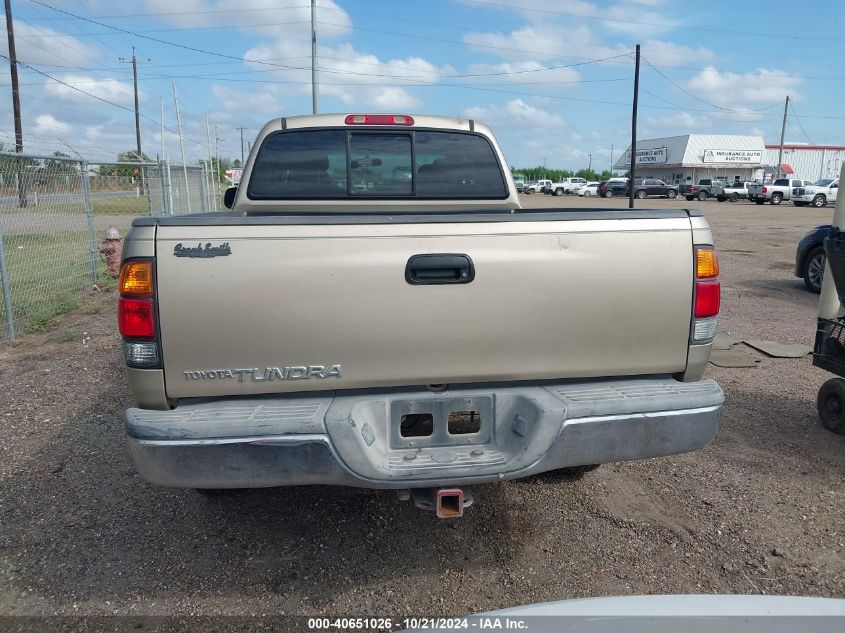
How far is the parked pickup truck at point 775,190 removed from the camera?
42.2 metres

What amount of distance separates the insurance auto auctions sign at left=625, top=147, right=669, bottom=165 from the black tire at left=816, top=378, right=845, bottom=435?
228 feet

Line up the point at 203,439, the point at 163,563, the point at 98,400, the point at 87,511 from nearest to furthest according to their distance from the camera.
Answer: the point at 203,439 → the point at 163,563 → the point at 87,511 → the point at 98,400

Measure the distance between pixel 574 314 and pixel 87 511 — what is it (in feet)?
9.24

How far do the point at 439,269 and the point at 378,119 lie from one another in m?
2.23

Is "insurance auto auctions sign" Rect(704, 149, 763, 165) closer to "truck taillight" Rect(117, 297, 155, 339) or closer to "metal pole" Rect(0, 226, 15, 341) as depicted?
"metal pole" Rect(0, 226, 15, 341)

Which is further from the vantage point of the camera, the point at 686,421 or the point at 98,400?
the point at 98,400

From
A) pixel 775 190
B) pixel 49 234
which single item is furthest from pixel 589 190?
pixel 49 234

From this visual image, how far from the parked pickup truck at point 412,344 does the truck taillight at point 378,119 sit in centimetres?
196

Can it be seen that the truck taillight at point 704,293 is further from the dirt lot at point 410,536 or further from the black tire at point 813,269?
the black tire at point 813,269

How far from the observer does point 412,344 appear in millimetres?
2676

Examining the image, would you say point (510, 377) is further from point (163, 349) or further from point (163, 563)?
point (163, 563)

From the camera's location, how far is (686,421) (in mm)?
2791

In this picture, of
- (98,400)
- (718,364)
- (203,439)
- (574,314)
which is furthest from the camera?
(718,364)

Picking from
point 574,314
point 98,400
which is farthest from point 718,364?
point 98,400
